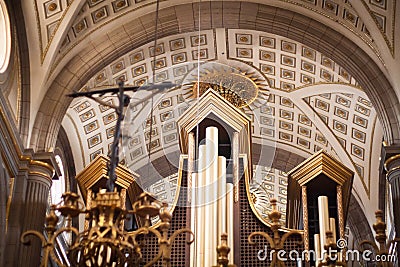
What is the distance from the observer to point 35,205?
11.7 m

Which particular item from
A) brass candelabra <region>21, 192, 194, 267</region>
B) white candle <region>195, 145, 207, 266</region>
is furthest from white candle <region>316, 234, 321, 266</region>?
brass candelabra <region>21, 192, 194, 267</region>

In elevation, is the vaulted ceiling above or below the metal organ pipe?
above

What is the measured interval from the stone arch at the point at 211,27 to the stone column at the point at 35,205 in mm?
521

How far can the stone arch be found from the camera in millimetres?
12820

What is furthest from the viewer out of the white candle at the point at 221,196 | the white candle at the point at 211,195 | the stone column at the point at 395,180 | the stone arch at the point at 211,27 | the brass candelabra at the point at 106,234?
the stone arch at the point at 211,27

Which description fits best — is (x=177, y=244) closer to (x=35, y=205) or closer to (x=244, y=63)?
(x=35, y=205)

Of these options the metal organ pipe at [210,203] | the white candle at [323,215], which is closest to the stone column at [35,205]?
the metal organ pipe at [210,203]

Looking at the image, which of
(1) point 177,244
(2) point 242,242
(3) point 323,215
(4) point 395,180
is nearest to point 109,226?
(1) point 177,244

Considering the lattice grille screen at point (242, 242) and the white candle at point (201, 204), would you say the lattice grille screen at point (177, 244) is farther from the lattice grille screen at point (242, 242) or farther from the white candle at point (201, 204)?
the white candle at point (201, 204)

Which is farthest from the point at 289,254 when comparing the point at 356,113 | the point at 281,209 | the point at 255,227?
the point at 281,209

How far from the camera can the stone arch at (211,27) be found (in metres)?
12.8

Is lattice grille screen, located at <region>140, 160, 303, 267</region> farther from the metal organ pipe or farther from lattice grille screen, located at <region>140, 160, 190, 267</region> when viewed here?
the metal organ pipe

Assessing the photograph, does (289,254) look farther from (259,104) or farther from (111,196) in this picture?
(259,104)

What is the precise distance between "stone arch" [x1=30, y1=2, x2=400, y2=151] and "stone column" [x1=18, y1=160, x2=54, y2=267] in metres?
0.52
